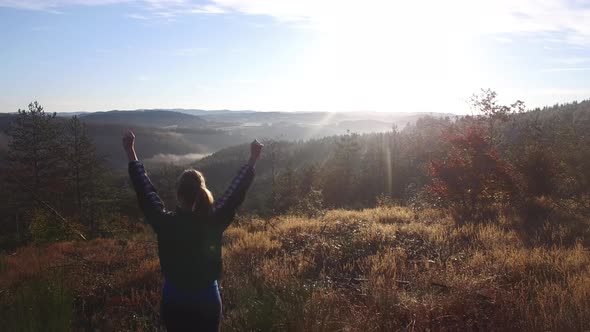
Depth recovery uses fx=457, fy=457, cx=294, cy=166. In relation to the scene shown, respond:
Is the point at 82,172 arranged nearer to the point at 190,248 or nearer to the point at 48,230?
the point at 48,230

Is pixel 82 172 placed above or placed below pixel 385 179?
above

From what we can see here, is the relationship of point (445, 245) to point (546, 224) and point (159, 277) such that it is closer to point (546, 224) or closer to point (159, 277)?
point (546, 224)

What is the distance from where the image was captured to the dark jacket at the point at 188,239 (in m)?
3.45

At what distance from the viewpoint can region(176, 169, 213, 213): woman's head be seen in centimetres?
349

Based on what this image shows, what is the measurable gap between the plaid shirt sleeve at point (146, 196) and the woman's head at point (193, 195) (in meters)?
0.20

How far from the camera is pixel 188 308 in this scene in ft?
11.6

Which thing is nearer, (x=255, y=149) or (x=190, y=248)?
(x=190, y=248)

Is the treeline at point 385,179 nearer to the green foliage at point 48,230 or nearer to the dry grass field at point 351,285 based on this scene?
the green foliage at point 48,230

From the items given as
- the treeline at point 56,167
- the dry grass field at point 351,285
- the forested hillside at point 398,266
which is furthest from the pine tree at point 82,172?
the dry grass field at point 351,285

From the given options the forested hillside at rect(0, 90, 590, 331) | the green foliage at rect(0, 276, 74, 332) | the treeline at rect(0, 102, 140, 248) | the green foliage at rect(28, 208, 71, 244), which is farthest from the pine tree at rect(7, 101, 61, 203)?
the green foliage at rect(0, 276, 74, 332)

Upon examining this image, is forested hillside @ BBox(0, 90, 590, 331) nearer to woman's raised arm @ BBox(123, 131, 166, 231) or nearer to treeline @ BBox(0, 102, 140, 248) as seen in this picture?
woman's raised arm @ BBox(123, 131, 166, 231)

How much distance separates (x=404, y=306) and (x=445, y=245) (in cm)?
467

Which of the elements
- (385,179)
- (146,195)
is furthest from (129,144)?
(385,179)

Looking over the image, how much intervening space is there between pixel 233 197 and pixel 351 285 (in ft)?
11.6
